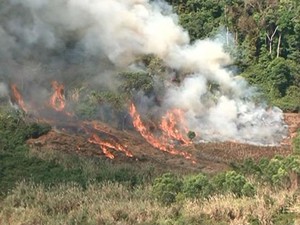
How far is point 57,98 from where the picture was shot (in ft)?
115

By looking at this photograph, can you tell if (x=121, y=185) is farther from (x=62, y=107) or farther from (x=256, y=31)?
(x=256, y=31)

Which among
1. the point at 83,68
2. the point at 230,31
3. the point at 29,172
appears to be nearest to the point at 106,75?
the point at 83,68

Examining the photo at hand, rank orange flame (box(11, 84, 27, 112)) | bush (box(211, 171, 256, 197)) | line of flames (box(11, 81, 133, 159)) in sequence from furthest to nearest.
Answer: orange flame (box(11, 84, 27, 112)), line of flames (box(11, 81, 133, 159)), bush (box(211, 171, 256, 197))

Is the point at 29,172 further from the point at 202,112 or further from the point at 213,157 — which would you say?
the point at 202,112

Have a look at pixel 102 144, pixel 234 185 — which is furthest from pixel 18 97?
pixel 234 185

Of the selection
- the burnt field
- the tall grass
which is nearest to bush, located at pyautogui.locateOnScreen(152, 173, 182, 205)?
the tall grass

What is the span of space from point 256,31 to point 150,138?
95.3ft

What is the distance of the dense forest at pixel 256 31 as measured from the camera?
5119 cm

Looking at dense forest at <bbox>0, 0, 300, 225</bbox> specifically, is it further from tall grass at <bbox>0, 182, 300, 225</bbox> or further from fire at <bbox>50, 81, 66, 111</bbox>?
fire at <bbox>50, 81, 66, 111</bbox>

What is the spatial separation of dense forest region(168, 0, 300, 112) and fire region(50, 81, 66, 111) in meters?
18.3

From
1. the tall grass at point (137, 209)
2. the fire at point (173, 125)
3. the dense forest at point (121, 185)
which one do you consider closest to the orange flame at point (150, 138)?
the dense forest at point (121, 185)

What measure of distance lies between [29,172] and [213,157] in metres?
9.80

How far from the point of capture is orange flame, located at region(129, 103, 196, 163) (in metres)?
28.1

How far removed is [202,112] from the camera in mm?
37219
